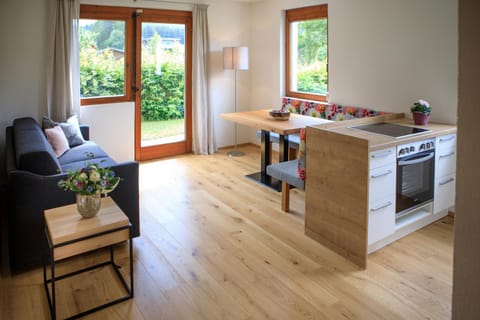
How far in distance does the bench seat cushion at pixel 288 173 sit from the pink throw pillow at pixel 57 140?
85.1 inches

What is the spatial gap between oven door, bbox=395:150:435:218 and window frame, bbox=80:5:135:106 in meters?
3.82

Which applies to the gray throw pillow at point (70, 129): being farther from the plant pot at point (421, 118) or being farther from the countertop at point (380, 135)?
the plant pot at point (421, 118)

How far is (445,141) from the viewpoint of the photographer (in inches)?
140

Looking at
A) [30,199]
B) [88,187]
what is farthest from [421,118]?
[30,199]

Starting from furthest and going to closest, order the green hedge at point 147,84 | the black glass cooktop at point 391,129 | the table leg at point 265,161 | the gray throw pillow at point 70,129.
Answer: the green hedge at point 147,84 < the table leg at point 265,161 < the gray throw pillow at point 70,129 < the black glass cooktop at point 391,129

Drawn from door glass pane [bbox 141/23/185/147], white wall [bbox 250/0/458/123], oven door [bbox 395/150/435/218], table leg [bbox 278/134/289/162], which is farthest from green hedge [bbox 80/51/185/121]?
oven door [bbox 395/150/435/218]

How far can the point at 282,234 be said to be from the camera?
11.6 ft

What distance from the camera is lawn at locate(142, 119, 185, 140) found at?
19.5 feet

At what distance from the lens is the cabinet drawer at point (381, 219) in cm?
297

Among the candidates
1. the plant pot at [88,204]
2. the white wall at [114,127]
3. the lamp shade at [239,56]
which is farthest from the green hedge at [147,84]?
the plant pot at [88,204]

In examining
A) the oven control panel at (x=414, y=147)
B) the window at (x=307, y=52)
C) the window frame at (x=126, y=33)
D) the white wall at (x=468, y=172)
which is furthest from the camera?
the window at (x=307, y=52)

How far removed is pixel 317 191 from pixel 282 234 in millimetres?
528

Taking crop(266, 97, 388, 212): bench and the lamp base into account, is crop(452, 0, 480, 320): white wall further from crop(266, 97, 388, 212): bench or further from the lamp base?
the lamp base

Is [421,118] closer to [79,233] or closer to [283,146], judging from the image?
[283,146]
